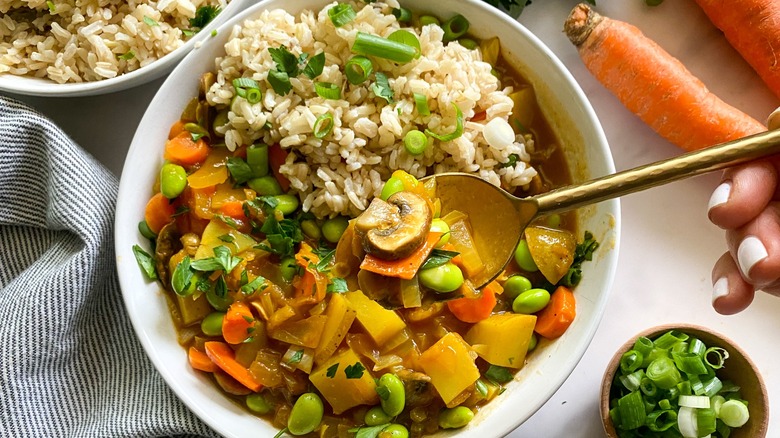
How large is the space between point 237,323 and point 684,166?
1595 millimetres

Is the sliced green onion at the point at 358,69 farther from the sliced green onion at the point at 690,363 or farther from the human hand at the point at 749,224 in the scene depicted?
the sliced green onion at the point at 690,363

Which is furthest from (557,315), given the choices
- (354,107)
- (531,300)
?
(354,107)

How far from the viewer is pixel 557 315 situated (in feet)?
8.62

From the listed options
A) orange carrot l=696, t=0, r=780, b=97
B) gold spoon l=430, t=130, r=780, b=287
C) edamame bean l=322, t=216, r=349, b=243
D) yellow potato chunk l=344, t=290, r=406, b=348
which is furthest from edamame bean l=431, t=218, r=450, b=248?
orange carrot l=696, t=0, r=780, b=97

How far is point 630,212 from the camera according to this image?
10.2 feet

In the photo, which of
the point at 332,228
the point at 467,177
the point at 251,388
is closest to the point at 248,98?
the point at 332,228

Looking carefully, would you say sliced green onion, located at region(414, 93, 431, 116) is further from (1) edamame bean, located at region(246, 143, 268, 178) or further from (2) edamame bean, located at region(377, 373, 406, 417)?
(2) edamame bean, located at region(377, 373, 406, 417)

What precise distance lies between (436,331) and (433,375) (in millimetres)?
166

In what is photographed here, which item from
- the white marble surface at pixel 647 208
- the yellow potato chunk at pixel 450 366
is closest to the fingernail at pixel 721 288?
the white marble surface at pixel 647 208

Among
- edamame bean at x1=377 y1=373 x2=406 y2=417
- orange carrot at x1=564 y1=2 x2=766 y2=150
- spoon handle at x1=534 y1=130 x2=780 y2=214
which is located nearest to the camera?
spoon handle at x1=534 y1=130 x2=780 y2=214

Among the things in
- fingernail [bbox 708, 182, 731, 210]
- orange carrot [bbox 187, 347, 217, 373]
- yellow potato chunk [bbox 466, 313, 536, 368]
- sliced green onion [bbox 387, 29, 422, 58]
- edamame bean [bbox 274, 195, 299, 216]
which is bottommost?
orange carrot [bbox 187, 347, 217, 373]

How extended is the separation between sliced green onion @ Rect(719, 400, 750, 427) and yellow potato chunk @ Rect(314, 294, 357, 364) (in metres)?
1.53

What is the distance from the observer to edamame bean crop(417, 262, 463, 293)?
2.30 m

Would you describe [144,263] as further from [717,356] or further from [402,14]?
[717,356]
